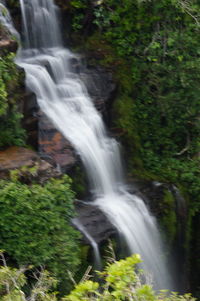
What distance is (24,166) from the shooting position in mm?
6180

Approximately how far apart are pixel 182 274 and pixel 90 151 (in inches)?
112

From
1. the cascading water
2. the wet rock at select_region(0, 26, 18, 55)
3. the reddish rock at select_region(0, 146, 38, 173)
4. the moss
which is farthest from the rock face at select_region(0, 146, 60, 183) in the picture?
the moss

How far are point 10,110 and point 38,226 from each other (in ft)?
6.85

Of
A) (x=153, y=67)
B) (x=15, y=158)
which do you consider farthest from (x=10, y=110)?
(x=153, y=67)

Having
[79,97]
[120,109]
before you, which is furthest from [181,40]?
[79,97]

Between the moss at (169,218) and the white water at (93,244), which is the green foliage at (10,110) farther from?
the moss at (169,218)

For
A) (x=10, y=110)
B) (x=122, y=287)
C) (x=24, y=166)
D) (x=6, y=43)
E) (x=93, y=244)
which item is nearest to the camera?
(x=122, y=287)

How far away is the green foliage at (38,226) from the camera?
543 cm

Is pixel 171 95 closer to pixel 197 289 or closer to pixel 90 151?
pixel 90 151

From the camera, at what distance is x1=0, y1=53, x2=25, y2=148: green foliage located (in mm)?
6846

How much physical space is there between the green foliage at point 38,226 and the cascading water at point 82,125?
1583mm

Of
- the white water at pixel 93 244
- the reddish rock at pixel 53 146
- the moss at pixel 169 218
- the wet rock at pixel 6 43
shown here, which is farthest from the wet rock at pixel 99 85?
the white water at pixel 93 244

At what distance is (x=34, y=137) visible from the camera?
7703 mm

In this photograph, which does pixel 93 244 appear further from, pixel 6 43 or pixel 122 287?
pixel 122 287
